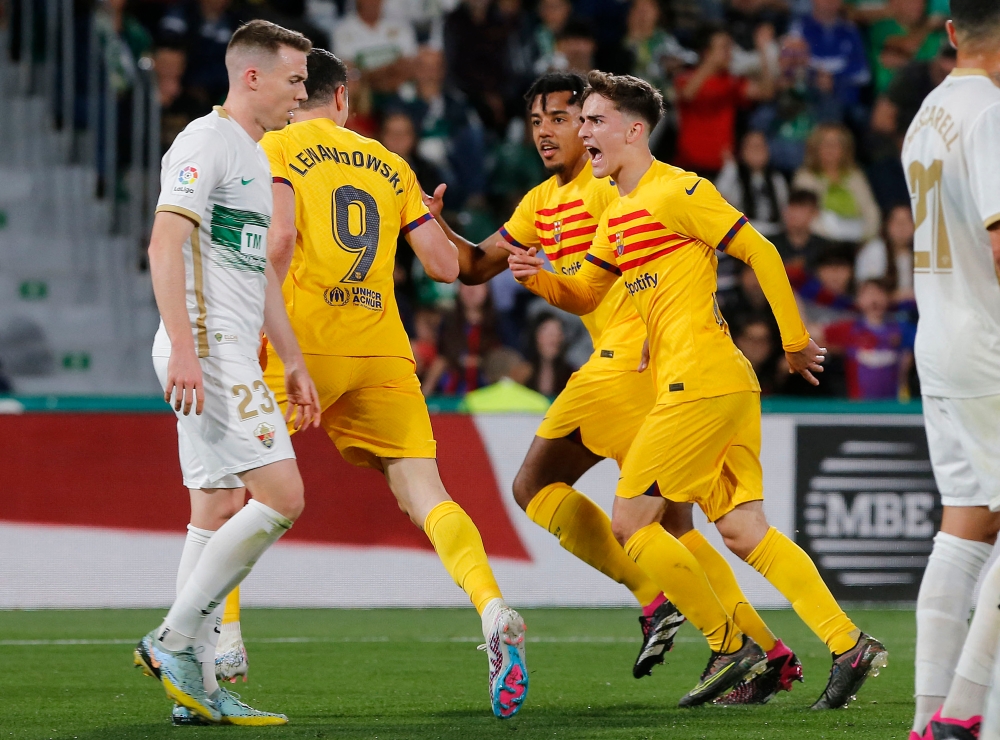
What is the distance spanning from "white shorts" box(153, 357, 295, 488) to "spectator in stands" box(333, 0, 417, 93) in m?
8.60

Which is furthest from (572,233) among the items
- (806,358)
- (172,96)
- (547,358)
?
(172,96)

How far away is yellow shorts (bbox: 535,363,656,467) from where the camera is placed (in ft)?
20.0

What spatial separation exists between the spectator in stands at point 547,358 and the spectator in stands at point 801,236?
2460 millimetres

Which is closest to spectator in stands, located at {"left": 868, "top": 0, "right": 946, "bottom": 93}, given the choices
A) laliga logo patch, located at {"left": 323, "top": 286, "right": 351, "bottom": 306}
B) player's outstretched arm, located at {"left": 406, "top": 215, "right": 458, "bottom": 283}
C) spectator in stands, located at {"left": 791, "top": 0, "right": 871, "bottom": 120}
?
spectator in stands, located at {"left": 791, "top": 0, "right": 871, "bottom": 120}

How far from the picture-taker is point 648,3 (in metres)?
13.6

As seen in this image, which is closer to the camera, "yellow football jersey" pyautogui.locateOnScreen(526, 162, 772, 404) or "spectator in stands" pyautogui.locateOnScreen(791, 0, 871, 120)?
"yellow football jersey" pyautogui.locateOnScreen(526, 162, 772, 404)

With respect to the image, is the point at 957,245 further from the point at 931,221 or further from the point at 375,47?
the point at 375,47

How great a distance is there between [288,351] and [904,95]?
10027 mm

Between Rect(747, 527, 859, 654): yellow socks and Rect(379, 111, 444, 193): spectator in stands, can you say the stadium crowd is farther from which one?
Rect(747, 527, 859, 654): yellow socks

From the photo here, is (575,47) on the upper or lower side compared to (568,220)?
upper

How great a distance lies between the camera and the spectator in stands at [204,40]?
492 inches

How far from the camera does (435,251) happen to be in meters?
5.58

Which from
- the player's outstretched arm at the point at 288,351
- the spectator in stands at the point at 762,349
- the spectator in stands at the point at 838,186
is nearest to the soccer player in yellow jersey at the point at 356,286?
the player's outstretched arm at the point at 288,351

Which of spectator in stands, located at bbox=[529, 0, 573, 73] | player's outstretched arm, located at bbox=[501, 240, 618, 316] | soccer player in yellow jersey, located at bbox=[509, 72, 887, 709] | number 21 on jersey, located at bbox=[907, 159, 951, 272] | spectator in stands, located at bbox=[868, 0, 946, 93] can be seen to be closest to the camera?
number 21 on jersey, located at bbox=[907, 159, 951, 272]
